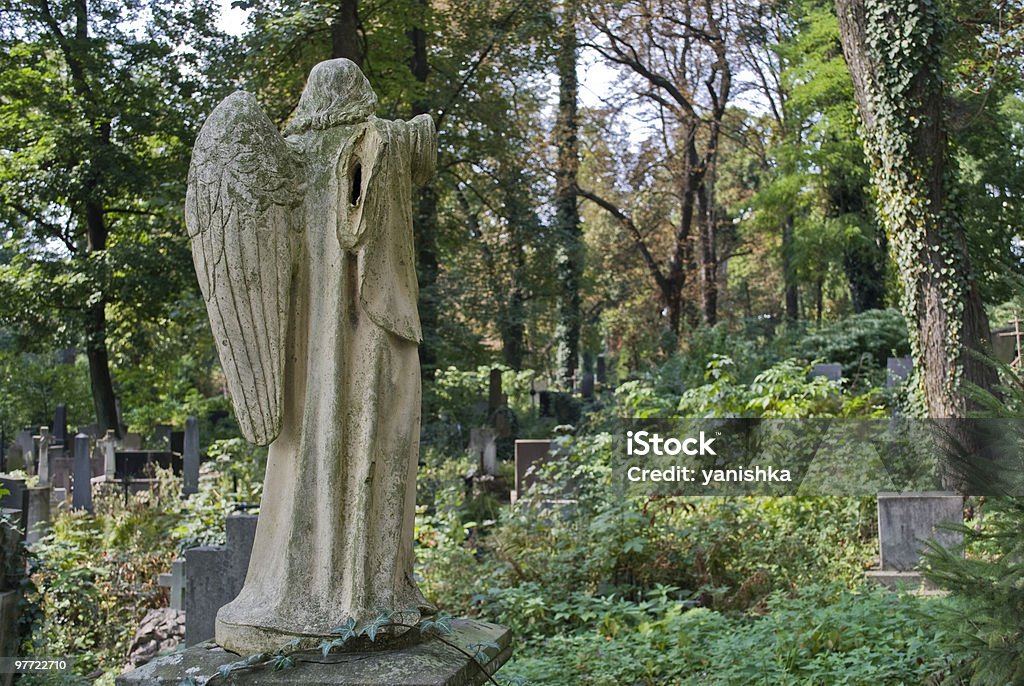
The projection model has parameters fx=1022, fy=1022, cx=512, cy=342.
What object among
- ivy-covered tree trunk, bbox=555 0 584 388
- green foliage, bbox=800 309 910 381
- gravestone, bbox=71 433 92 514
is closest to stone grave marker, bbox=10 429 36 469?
gravestone, bbox=71 433 92 514

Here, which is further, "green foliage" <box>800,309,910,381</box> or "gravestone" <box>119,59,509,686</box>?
"green foliage" <box>800,309,910,381</box>

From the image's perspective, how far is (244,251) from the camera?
3494mm

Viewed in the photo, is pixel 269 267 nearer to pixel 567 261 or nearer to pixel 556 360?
pixel 567 261

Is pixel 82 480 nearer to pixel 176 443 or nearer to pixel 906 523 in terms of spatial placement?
pixel 176 443

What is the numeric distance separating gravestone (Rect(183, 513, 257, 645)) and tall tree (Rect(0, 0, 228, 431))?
11851 millimetres

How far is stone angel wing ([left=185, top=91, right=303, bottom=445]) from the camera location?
137 inches

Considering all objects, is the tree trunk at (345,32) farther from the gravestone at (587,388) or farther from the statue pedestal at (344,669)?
the statue pedestal at (344,669)

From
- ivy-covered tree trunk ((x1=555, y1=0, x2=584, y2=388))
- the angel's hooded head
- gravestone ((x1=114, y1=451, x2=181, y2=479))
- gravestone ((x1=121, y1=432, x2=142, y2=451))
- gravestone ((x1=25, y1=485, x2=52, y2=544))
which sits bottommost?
gravestone ((x1=25, y1=485, x2=52, y2=544))

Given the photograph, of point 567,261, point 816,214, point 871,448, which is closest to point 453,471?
point 871,448

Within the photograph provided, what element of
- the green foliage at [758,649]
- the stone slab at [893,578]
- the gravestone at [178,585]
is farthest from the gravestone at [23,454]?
the stone slab at [893,578]

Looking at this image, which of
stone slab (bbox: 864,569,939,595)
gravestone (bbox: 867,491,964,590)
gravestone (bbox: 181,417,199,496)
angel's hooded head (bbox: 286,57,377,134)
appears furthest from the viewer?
gravestone (bbox: 181,417,199,496)

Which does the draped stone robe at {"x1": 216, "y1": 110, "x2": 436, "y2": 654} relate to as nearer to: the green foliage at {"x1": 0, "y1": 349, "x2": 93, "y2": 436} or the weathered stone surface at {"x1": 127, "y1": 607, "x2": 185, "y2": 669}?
the weathered stone surface at {"x1": 127, "y1": 607, "x2": 185, "y2": 669}

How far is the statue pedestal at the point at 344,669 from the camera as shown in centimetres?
313

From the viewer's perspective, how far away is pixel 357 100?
376 centimetres
